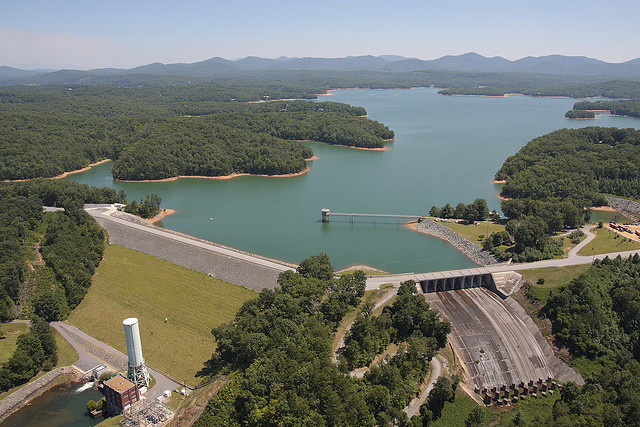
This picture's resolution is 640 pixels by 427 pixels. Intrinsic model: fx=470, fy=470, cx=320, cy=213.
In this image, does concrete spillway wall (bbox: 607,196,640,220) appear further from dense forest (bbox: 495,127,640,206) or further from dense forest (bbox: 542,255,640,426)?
dense forest (bbox: 542,255,640,426)

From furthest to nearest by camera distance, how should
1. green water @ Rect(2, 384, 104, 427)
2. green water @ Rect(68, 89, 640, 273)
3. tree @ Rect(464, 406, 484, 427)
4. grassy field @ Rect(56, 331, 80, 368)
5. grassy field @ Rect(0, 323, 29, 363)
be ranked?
green water @ Rect(68, 89, 640, 273)
grassy field @ Rect(56, 331, 80, 368)
grassy field @ Rect(0, 323, 29, 363)
green water @ Rect(2, 384, 104, 427)
tree @ Rect(464, 406, 484, 427)

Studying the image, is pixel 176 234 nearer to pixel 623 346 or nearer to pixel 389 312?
pixel 389 312

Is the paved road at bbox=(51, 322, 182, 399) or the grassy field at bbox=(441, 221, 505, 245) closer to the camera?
the paved road at bbox=(51, 322, 182, 399)

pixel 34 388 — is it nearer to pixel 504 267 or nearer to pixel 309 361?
pixel 309 361

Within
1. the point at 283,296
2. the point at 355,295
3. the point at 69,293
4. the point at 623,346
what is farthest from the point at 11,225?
the point at 623,346

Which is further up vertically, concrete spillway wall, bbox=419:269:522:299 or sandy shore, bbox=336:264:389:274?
concrete spillway wall, bbox=419:269:522:299

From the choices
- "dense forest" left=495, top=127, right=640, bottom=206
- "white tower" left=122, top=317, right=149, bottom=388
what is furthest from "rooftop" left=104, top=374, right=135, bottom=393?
"dense forest" left=495, top=127, right=640, bottom=206

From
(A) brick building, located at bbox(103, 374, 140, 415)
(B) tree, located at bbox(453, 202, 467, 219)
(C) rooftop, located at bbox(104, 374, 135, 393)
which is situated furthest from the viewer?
(B) tree, located at bbox(453, 202, 467, 219)
